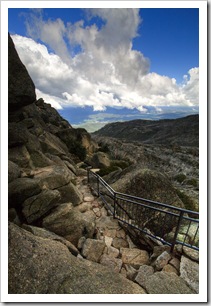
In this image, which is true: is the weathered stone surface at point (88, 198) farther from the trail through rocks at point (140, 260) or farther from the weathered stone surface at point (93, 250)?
the weathered stone surface at point (93, 250)

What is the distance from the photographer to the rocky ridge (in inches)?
121

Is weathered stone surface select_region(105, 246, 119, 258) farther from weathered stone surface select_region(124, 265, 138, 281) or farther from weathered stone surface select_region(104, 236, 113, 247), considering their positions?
weathered stone surface select_region(124, 265, 138, 281)

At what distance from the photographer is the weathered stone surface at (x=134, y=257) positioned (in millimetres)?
5289

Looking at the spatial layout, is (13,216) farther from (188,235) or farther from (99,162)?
(99,162)

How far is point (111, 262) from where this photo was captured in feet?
16.3

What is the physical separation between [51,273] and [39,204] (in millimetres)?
2764

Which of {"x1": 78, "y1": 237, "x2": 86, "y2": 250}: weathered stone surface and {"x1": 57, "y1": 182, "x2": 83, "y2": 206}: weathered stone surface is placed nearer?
{"x1": 78, "y1": 237, "x2": 86, "y2": 250}: weathered stone surface

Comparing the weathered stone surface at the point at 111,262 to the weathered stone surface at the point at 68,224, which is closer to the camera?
the weathered stone surface at the point at 111,262

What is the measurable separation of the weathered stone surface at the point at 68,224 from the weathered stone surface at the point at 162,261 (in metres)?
2.44

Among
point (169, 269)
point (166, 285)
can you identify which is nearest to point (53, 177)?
point (169, 269)

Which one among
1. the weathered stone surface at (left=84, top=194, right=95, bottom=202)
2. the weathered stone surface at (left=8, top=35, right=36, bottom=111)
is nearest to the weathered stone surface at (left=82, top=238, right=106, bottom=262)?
the weathered stone surface at (left=84, top=194, right=95, bottom=202)

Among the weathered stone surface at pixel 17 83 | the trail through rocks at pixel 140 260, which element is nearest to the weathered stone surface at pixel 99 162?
the trail through rocks at pixel 140 260

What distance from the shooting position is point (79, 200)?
8211mm

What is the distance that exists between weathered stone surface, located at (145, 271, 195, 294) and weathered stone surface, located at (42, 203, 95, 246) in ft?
8.87
